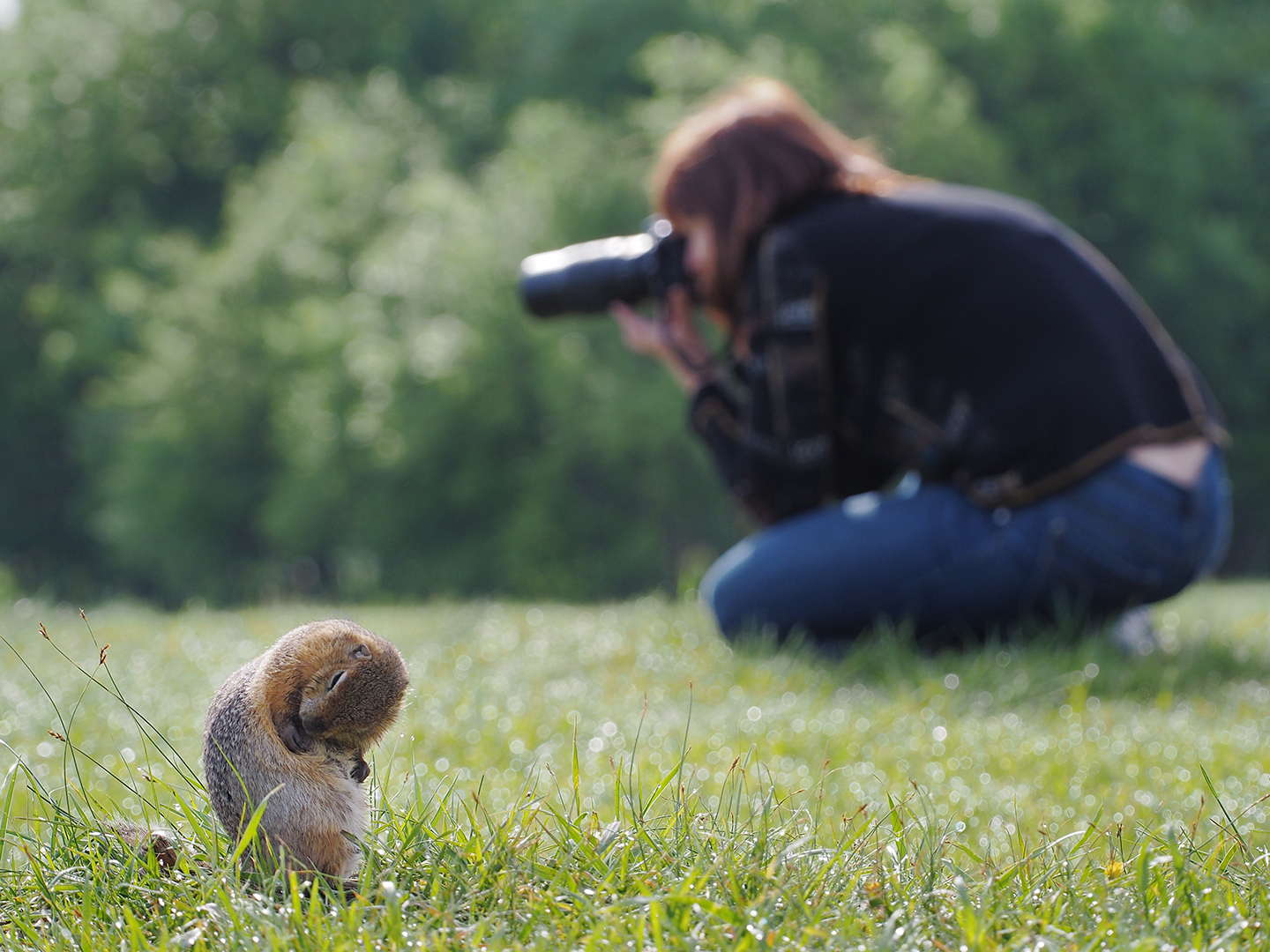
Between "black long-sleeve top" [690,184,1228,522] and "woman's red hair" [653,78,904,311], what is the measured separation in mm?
101

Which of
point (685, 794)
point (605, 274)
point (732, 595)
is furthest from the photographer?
point (605, 274)

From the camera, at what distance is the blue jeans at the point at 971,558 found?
3219 millimetres

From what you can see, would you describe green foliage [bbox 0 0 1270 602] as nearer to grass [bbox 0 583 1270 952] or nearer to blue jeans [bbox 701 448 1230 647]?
blue jeans [bbox 701 448 1230 647]

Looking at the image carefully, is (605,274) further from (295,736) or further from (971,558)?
(295,736)

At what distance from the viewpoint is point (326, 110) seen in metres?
19.9

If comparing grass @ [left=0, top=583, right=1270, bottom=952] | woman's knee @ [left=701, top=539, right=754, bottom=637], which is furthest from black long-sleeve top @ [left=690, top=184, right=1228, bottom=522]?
grass @ [left=0, top=583, right=1270, bottom=952]

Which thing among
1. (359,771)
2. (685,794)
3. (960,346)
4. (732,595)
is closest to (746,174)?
(960,346)

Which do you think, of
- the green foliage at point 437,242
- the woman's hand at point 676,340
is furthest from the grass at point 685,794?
the green foliage at point 437,242

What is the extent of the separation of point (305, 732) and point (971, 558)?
252 cm

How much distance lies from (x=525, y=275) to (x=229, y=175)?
→ 2151 centimetres

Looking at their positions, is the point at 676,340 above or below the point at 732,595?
above

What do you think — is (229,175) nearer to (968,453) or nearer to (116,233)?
(116,233)

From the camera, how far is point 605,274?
3.92 meters

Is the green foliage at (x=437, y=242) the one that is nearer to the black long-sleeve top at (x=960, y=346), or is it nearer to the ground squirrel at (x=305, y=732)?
the black long-sleeve top at (x=960, y=346)
